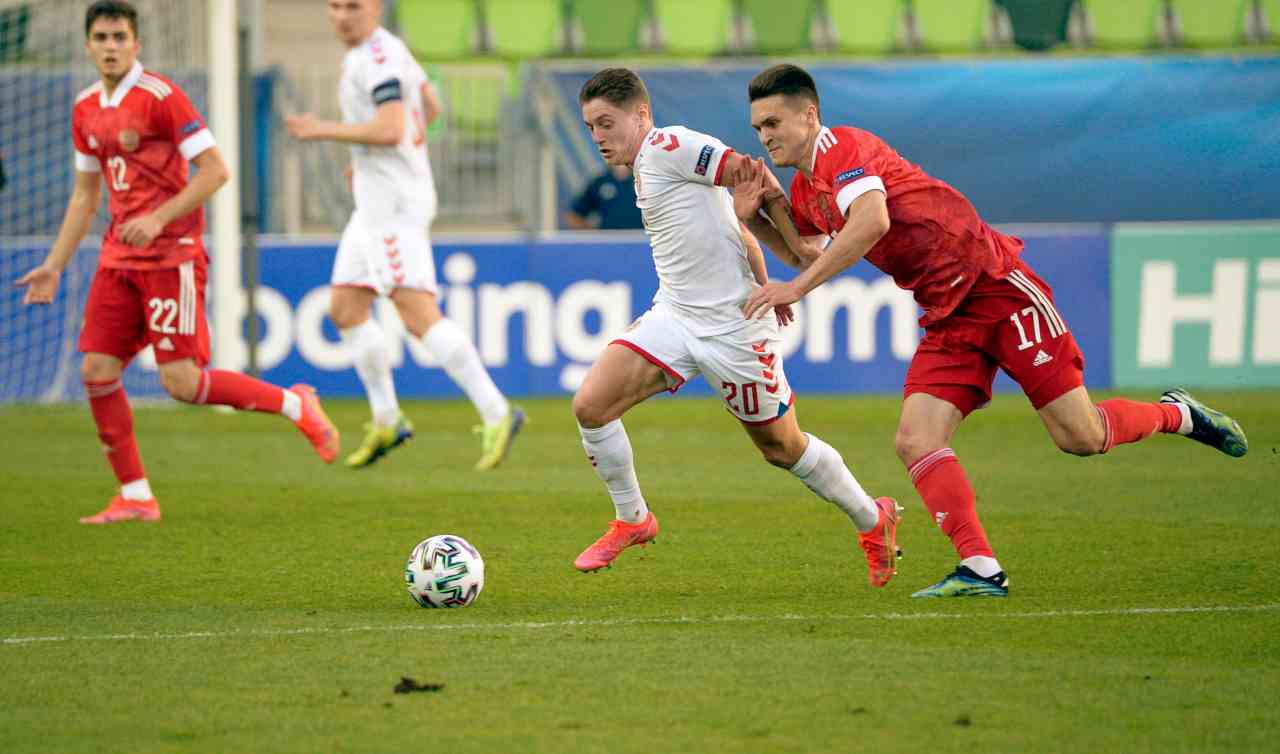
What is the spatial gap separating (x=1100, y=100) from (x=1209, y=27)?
365 centimetres

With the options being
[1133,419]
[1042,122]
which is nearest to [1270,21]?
[1042,122]

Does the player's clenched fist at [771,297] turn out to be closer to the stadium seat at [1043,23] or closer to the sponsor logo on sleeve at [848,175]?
the sponsor logo on sleeve at [848,175]

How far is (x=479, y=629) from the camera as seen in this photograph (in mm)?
5500

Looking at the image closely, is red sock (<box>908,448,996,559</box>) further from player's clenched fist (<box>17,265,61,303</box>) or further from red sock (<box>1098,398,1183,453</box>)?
player's clenched fist (<box>17,265,61,303</box>)

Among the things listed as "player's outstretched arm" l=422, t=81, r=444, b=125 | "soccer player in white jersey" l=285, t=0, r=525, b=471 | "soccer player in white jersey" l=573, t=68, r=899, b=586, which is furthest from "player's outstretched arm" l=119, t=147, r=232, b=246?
"soccer player in white jersey" l=573, t=68, r=899, b=586

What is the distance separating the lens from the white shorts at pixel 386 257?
9695mm

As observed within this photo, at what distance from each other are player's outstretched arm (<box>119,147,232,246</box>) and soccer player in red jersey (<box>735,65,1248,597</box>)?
2.84 m

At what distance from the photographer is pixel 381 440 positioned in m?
9.91

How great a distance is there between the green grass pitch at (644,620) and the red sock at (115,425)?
31 centimetres

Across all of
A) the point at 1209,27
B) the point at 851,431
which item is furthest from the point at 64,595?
the point at 1209,27

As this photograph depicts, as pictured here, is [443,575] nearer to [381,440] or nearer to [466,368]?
[466,368]

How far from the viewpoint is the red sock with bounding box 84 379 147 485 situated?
26.9 feet

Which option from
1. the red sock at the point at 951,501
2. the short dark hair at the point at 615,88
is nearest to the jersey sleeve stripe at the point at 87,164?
the short dark hair at the point at 615,88

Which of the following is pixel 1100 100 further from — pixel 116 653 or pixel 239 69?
pixel 116 653
